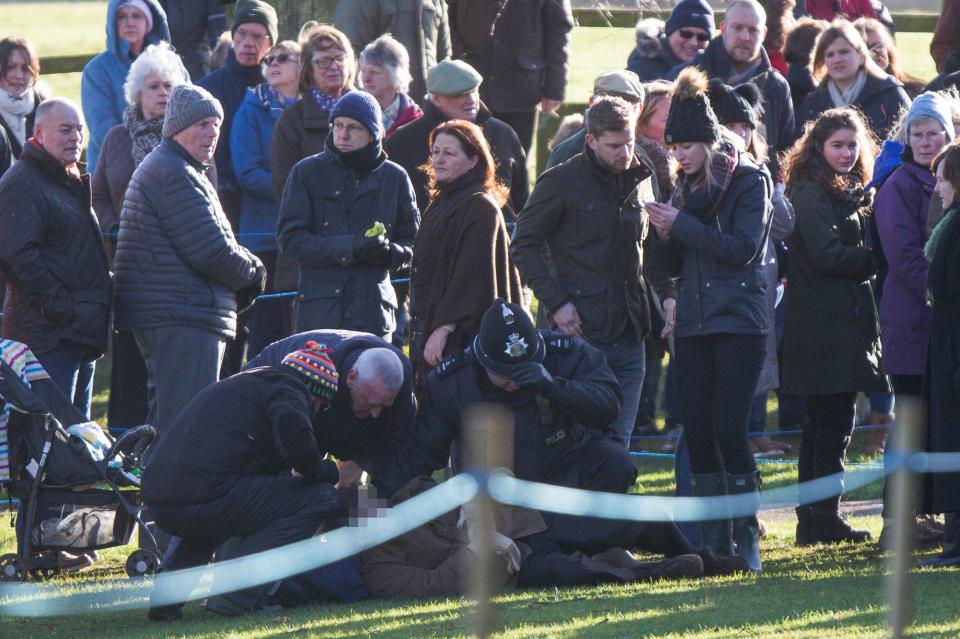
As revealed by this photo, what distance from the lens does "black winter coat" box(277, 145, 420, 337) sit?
9.31 meters

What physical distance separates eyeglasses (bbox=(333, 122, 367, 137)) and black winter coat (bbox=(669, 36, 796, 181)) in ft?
10.0

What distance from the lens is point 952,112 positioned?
923 centimetres

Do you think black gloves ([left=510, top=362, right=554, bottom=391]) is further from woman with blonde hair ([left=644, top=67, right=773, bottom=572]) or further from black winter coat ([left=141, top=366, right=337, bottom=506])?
black winter coat ([left=141, top=366, right=337, bottom=506])

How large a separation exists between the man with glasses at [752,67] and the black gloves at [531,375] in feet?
12.8

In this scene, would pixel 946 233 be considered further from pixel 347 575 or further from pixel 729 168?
pixel 347 575

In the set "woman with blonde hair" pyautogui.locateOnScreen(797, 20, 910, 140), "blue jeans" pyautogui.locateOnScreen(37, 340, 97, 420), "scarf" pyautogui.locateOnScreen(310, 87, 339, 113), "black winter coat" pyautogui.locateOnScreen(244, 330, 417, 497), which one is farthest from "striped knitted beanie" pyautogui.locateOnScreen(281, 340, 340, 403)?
"woman with blonde hair" pyautogui.locateOnScreen(797, 20, 910, 140)

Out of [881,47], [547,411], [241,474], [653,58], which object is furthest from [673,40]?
[241,474]

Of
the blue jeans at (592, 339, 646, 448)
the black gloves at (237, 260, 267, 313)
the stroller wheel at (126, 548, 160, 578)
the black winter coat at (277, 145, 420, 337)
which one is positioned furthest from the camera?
the black winter coat at (277, 145, 420, 337)

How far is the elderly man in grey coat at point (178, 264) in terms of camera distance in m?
8.88

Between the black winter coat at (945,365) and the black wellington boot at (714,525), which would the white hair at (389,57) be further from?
the black winter coat at (945,365)

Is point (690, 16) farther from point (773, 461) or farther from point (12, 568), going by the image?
point (12, 568)

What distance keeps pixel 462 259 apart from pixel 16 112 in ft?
12.9

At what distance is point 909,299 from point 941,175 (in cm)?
79

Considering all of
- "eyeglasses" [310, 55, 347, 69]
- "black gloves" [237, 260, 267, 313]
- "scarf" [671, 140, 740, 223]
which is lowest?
"black gloves" [237, 260, 267, 313]
